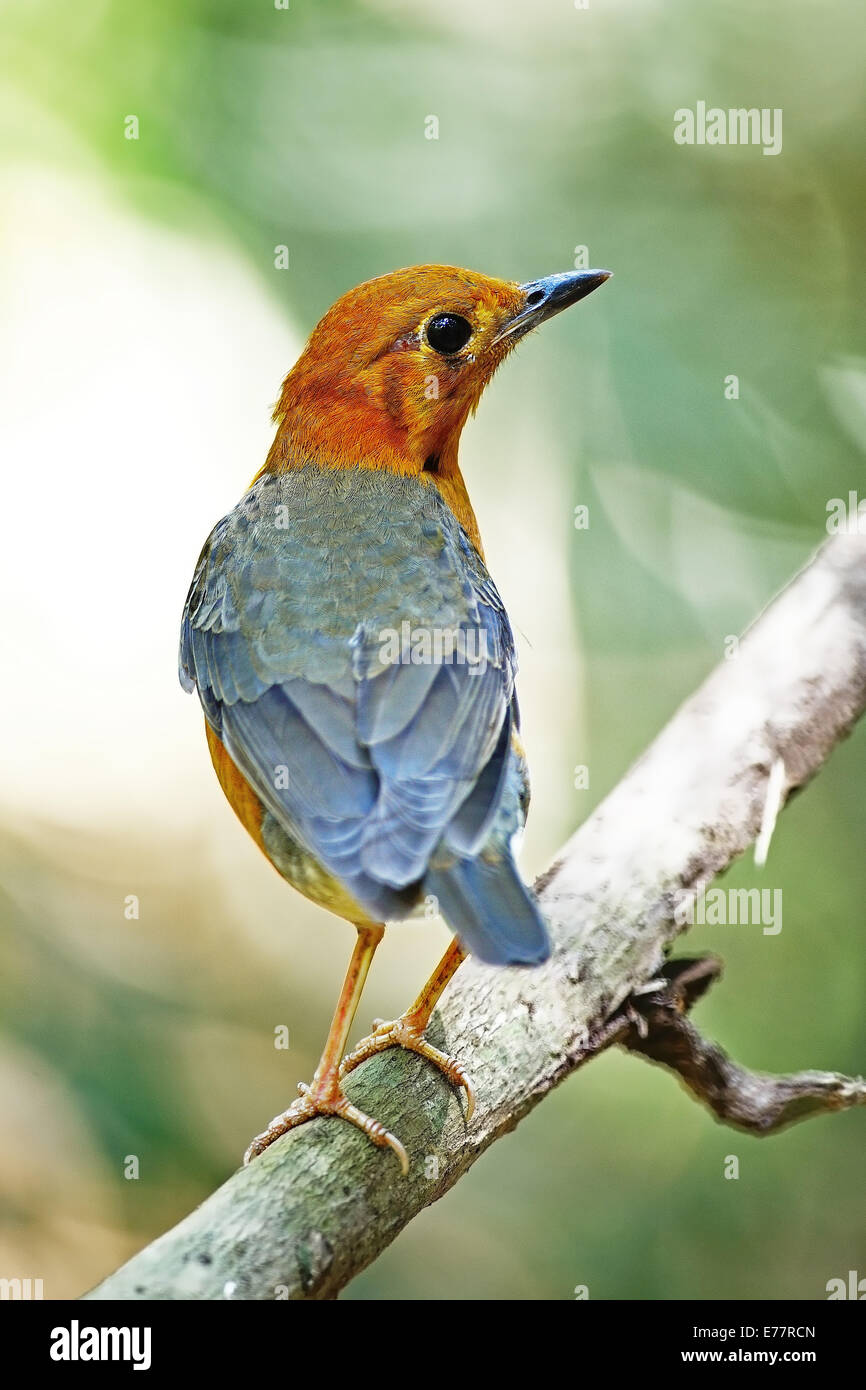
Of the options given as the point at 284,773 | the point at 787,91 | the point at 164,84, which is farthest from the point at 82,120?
the point at 284,773

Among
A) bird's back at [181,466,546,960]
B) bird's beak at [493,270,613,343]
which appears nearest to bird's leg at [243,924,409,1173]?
bird's back at [181,466,546,960]

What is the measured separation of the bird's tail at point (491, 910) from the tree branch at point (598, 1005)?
0.44 metres

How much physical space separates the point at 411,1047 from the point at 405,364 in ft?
5.73

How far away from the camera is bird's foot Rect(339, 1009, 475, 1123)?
273 cm

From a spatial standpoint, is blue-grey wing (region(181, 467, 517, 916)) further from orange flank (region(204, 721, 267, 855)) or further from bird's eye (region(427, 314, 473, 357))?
bird's eye (region(427, 314, 473, 357))

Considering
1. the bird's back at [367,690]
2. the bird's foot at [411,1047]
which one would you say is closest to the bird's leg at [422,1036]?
the bird's foot at [411,1047]

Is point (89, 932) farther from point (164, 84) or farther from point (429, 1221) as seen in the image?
point (164, 84)

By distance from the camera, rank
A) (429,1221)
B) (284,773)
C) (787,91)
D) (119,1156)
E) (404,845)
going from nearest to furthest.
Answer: (404,845)
(284,773)
(119,1156)
(429,1221)
(787,91)

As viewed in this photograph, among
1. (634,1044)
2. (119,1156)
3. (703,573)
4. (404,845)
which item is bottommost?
(119,1156)

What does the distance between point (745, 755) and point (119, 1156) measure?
2250 millimetres

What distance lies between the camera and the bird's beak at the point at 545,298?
3.46m

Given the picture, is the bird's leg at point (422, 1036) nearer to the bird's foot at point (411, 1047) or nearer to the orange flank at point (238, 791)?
the bird's foot at point (411, 1047)

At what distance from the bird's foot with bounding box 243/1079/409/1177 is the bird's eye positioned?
1.90m
